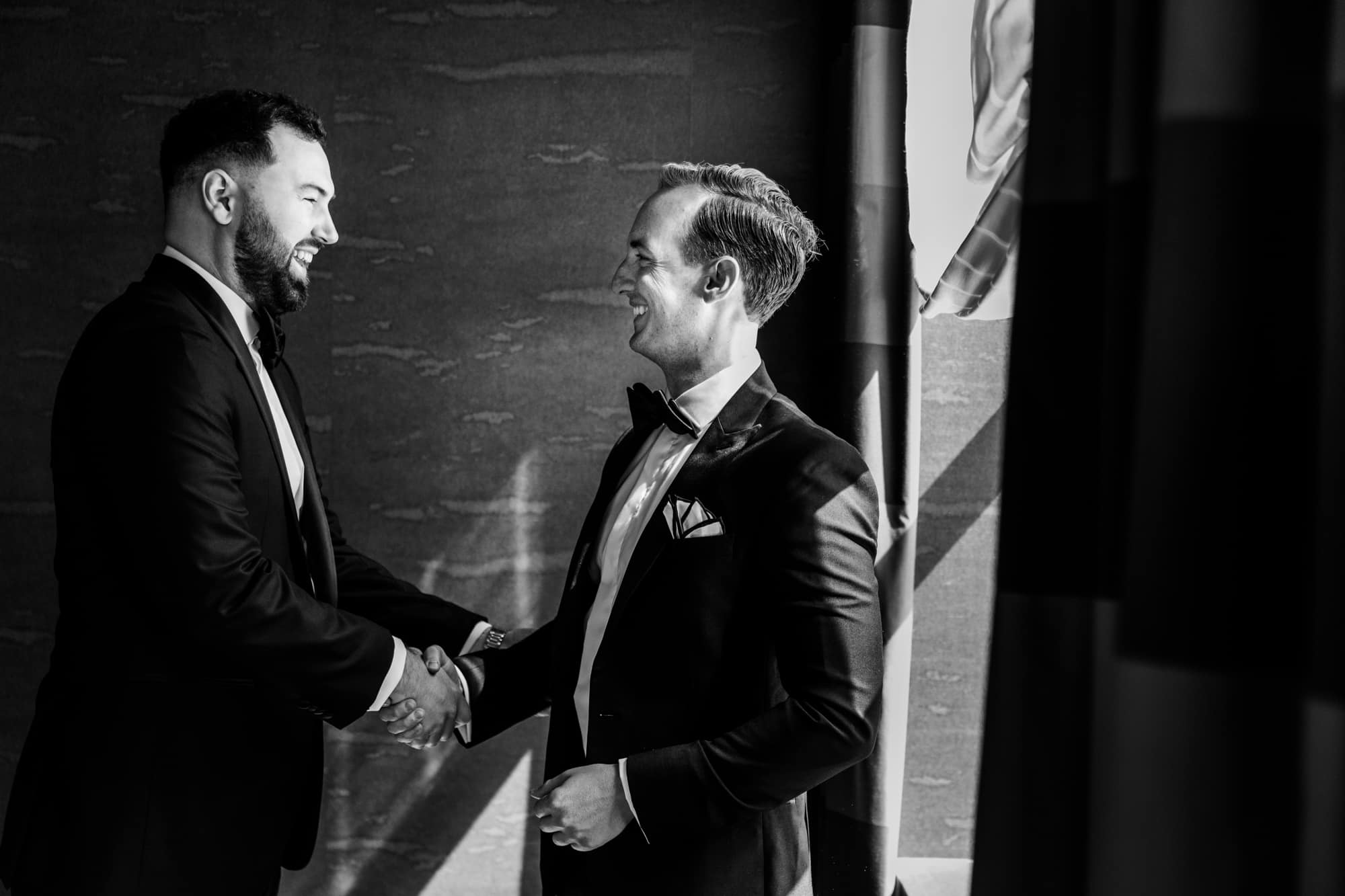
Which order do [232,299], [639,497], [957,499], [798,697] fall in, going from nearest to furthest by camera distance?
[798,697], [639,497], [232,299], [957,499]

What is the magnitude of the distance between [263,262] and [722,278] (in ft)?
3.12

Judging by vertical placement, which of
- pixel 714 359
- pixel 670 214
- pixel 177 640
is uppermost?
pixel 670 214

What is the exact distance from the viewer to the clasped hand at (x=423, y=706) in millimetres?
2174

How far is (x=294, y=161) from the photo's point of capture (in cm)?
225

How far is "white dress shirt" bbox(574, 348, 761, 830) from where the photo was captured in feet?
5.73

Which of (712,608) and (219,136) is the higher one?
(219,136)

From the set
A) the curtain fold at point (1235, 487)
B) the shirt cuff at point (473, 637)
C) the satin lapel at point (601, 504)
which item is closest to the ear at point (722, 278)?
the satin lapel at point (601, 504)

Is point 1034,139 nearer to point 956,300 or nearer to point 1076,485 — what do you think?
point 1076,485

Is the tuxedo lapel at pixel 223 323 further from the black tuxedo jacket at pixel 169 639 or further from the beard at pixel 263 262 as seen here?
the beard at pixel 263 262

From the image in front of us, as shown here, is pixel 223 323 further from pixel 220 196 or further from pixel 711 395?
pixel 711 395

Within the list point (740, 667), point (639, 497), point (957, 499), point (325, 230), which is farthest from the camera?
point (957, 499)

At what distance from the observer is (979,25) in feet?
6.35

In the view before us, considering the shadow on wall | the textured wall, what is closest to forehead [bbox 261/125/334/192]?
the textured wall

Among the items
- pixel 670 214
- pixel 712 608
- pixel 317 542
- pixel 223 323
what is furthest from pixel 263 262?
pixel 712 608
